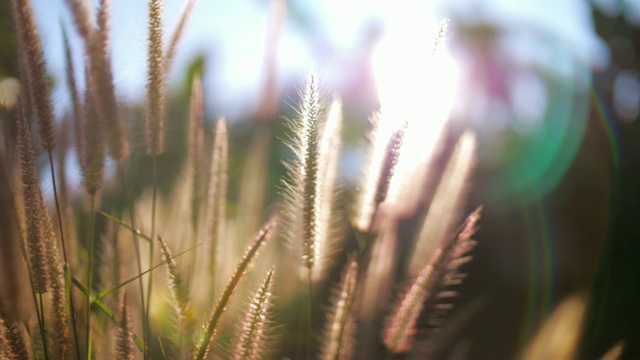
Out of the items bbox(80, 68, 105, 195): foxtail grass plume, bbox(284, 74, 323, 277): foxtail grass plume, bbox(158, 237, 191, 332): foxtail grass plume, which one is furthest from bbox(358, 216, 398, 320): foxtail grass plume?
bbox(80, 68, 105, 195): foxtail grass plume

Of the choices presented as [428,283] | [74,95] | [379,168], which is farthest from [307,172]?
[74,95]

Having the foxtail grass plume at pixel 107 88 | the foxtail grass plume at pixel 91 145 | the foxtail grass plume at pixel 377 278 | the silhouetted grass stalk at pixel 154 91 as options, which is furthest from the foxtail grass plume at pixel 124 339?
the foxtail grass plume at pixel 377 278

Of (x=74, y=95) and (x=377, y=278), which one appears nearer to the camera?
(x=74, y=95)

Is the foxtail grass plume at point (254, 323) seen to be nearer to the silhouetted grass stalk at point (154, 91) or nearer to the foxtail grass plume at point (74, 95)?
the silhouetted grass stalk at point (154, 91)

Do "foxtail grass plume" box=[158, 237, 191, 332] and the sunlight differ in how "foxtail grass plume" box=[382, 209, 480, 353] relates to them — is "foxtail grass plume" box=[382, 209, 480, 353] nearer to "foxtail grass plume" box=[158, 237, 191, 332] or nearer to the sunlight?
the sunlight

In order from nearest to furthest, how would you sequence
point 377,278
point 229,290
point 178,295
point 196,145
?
point 229,290 → point 178,295 → point 196,145 → point 377,278

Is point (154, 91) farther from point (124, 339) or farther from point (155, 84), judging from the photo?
point (124, 339)
